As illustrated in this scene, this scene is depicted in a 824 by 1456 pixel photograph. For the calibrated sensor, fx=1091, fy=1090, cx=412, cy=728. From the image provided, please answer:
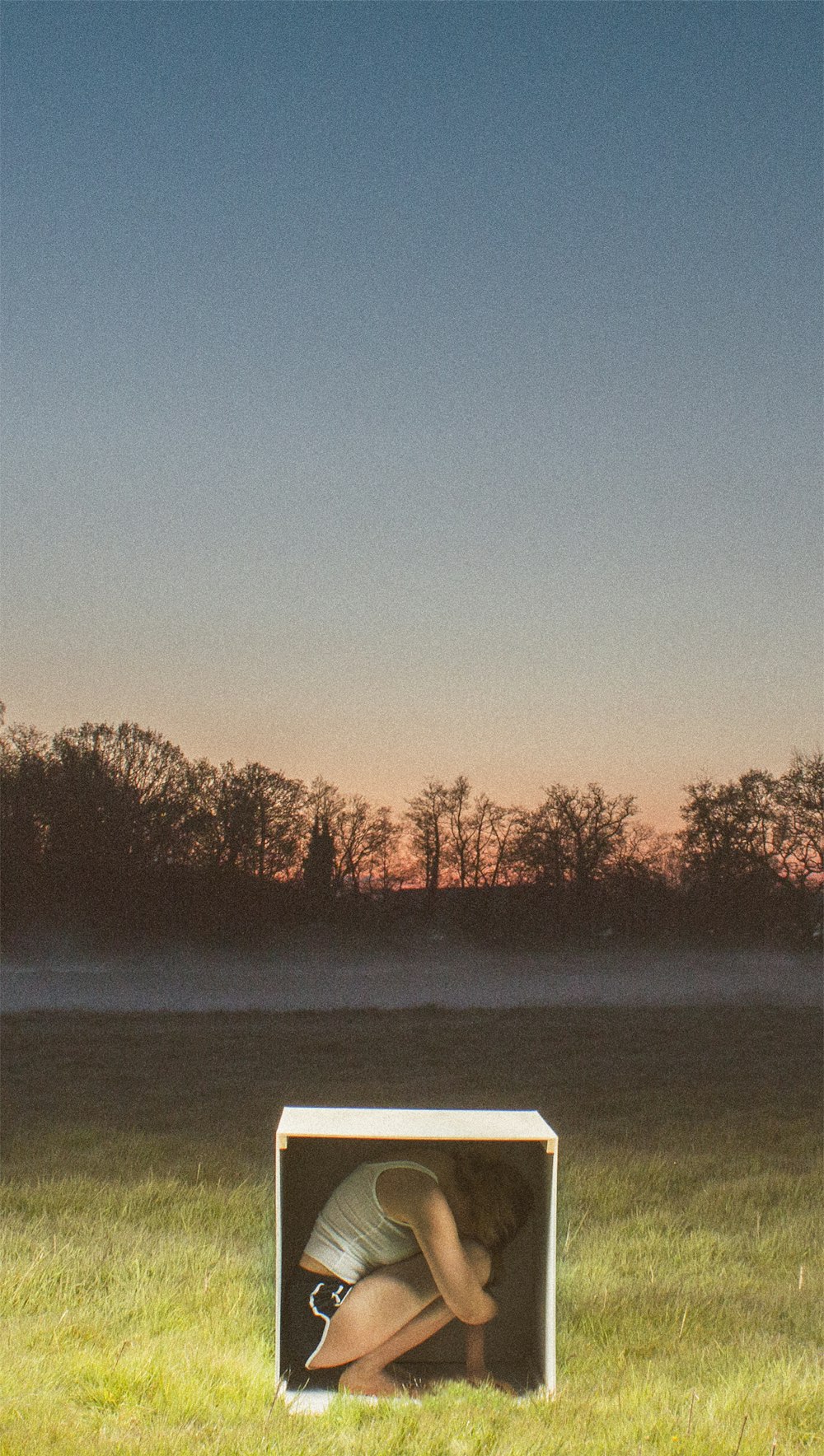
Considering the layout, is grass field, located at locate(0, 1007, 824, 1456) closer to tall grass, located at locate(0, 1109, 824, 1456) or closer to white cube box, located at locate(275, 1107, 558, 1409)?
tall grass, located at locate(0, 1109, 824, 1456)

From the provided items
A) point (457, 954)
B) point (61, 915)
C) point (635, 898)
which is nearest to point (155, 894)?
point (61, 915)

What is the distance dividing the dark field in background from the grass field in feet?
0.32

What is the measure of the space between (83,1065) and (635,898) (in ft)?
41.5

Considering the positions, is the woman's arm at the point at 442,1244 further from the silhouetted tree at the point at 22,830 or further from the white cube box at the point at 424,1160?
the silhouetted tree at the point at 22,830

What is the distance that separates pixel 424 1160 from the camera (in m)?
4.37

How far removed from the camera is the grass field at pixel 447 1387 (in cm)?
379

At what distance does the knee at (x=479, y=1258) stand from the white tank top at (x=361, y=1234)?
0.71ft

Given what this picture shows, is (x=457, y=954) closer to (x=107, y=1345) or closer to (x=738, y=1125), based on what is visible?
(x=738, y=1125)

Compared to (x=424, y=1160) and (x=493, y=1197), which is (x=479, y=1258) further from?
(x=424, y=1160)

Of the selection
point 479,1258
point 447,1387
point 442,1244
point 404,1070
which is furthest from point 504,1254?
point 404,1070

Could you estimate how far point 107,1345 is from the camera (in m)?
4.45

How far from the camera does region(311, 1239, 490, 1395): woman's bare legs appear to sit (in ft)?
13.9

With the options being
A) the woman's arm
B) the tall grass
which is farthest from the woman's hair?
the tall grass

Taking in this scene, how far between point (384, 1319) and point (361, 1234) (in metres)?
0.32
